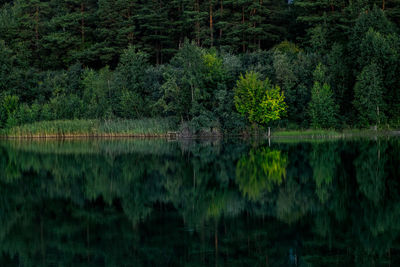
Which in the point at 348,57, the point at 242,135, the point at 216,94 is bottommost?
the point at 242,135

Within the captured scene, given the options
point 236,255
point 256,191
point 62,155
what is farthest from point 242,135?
point 236,255

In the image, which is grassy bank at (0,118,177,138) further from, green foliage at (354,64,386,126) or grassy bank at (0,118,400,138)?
green foliage at (354,64,386,126)

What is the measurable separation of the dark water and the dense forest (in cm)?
2305

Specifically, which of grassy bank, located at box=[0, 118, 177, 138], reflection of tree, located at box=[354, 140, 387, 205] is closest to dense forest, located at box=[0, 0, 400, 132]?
grassy bank, located at box=[0, 118, 177, 138]

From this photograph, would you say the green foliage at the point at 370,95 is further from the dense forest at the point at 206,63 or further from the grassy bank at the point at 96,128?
the grassy bank at the point at 96,128

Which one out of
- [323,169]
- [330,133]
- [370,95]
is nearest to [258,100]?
[330,133]

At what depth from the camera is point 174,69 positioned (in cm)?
5066

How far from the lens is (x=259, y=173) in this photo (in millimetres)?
18391

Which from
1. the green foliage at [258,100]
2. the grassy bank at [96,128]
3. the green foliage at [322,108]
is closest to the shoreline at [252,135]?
the grassy bank at [96,128]

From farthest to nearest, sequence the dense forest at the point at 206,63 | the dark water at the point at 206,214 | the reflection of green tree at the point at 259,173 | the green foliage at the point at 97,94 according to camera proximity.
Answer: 1. the green foliage at the point at 97,94
2. the dense forest at the point at 206,63
3. the reflection of green tree at the point at 259,173
4. the dark water at the point at 206,214

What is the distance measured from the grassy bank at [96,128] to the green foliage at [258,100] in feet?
24.5

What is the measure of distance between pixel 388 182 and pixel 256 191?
14.9 ft

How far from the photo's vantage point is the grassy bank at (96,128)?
47.1 metres

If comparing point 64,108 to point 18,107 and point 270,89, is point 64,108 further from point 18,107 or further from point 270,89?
point 270,89
